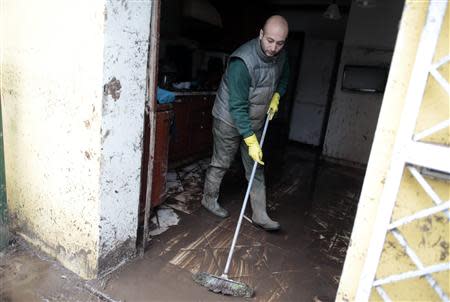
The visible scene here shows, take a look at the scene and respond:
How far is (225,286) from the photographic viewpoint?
7.09 ft

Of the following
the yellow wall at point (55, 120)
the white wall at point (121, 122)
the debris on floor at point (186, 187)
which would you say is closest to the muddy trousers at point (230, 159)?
the debris on floor at point (186, 187)

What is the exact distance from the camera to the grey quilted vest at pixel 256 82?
2709 millimetres

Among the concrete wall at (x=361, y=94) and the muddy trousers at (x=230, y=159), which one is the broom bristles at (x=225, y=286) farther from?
the concrete wall at (x=361, y=94)

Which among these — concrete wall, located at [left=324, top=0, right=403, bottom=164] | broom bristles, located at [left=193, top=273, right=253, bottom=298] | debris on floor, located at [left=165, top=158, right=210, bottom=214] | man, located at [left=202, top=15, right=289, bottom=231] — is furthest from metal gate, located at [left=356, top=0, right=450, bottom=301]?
concrete wall, located at [left=324, top=0, right=403, bottom=164]

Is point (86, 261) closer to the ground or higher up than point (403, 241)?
closer to the ground

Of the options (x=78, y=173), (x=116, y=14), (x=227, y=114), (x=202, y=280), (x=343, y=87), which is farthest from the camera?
(x=343, y=87)

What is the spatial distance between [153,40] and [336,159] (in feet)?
14.4

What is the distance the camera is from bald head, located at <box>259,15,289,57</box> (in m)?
2.55

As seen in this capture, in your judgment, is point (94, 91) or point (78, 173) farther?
point (78, 173)

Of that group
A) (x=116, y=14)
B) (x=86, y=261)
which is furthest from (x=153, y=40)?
(x=86, y=261)

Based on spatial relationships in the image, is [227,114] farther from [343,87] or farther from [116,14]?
[343,87]

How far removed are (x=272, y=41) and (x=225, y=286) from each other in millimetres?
1857

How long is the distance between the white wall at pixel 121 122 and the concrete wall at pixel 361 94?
422cm

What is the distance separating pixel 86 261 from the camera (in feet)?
7.07
